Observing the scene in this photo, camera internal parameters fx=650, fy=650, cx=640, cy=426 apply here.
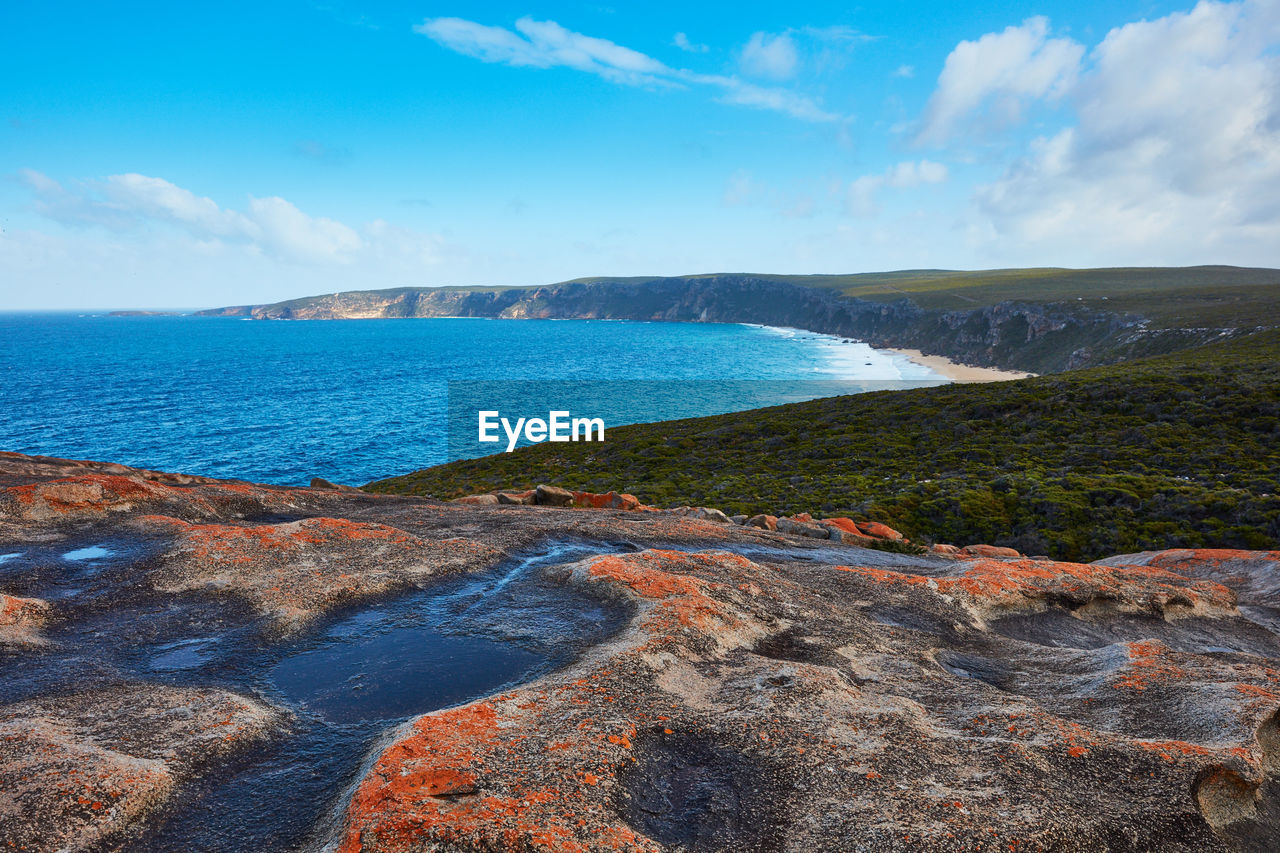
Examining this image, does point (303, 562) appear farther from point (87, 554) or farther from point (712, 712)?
point (712, 712)

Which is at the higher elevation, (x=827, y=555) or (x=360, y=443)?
(x=827, y=555)

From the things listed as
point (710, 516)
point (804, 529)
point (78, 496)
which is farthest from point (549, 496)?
point (78, 496)

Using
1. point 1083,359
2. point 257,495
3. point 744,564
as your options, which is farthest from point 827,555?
point 1083,359

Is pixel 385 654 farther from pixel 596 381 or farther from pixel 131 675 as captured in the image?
pixel 596 381

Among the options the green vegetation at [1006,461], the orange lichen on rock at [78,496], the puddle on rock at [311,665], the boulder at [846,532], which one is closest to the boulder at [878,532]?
the boulder at [846,532]

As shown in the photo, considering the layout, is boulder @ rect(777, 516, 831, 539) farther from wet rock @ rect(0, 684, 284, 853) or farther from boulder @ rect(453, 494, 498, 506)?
wet rock @ rect(0, 684, 284, 853)

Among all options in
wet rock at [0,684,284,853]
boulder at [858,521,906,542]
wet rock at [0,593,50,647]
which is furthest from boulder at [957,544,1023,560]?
wet rock at [0,593,50,647]
